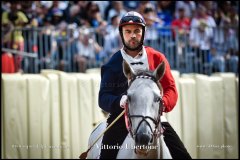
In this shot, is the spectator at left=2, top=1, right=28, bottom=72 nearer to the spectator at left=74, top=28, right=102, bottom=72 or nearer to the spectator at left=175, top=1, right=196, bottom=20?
the spectator at left=74, top=28, right=102, bottom=72

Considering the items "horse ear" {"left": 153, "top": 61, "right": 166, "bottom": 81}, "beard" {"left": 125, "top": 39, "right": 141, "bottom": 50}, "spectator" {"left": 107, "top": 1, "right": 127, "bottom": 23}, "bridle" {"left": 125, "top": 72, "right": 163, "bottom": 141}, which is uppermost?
"spectator" {"left": 107, "top": 1, "right": 127, "bottom": 23}

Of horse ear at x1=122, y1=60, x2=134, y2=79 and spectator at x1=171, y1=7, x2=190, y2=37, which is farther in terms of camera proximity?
spectator at x1=171, y1=7, x2=190, y2=37

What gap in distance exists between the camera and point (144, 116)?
A: 16.9 feet

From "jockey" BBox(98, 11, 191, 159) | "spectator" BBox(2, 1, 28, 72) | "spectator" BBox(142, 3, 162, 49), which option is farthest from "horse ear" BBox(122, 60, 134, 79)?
"spectator" BBox(142, 3, 162, 49)

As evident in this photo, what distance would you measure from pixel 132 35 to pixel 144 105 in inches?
34.7

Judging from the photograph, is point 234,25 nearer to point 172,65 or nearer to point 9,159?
point 172,65

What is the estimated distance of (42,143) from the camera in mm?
11852

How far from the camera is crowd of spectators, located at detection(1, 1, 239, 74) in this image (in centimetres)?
1274

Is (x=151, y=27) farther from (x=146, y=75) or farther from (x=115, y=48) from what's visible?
(x=146, y=75)

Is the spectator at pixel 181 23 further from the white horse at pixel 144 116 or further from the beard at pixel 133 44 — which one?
the white horse at pixel 144 116

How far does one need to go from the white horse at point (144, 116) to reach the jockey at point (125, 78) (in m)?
0.25

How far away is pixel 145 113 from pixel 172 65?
8.27 meters

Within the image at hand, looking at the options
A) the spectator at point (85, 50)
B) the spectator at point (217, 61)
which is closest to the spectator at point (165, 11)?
the spectator at point (217, 61)

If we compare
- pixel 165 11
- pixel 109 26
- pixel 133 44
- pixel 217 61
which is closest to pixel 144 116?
pixel 133 44
